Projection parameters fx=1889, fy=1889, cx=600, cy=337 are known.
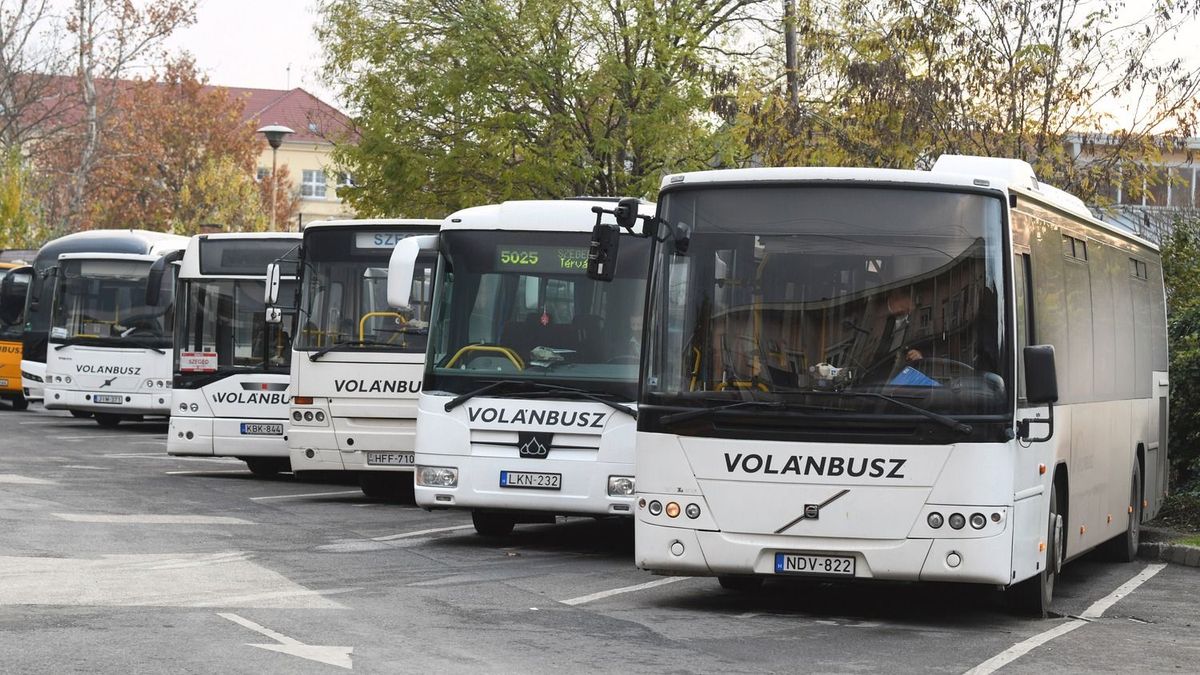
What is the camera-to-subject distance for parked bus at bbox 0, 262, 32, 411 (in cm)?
3897

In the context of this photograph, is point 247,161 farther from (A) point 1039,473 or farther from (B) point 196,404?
(A) point 1039,473

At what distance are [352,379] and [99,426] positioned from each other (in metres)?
16.5

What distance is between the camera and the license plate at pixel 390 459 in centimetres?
1944

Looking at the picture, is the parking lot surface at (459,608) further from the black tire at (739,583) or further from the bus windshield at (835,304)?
the bus windshield at (835,304)

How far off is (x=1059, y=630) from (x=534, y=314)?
5.56 meters

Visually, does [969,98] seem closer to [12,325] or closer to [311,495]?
[311,495]

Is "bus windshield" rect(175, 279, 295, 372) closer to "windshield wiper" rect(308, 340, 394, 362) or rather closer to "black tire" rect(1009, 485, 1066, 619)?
"windshield wiper" rect(308, 340, 394, 362)

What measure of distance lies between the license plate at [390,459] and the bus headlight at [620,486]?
16.3ft

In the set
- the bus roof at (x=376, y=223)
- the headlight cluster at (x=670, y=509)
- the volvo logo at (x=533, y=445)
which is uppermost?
the bus roof at (x=376, y=223)

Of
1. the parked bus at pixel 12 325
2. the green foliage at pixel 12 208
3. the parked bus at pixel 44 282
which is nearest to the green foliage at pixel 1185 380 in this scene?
the parked bus at pixel 44 282

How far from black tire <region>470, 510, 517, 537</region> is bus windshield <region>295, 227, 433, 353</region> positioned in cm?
337

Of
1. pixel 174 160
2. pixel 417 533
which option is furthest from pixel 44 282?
pixel 174 160

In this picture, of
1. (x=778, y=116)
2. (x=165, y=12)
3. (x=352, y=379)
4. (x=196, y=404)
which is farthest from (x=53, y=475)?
(x=165, y=12)

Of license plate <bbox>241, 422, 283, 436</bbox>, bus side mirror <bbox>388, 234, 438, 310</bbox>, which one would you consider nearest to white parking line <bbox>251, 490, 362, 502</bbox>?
license plate <bbox>241, 422, 283, 436</bbox>
